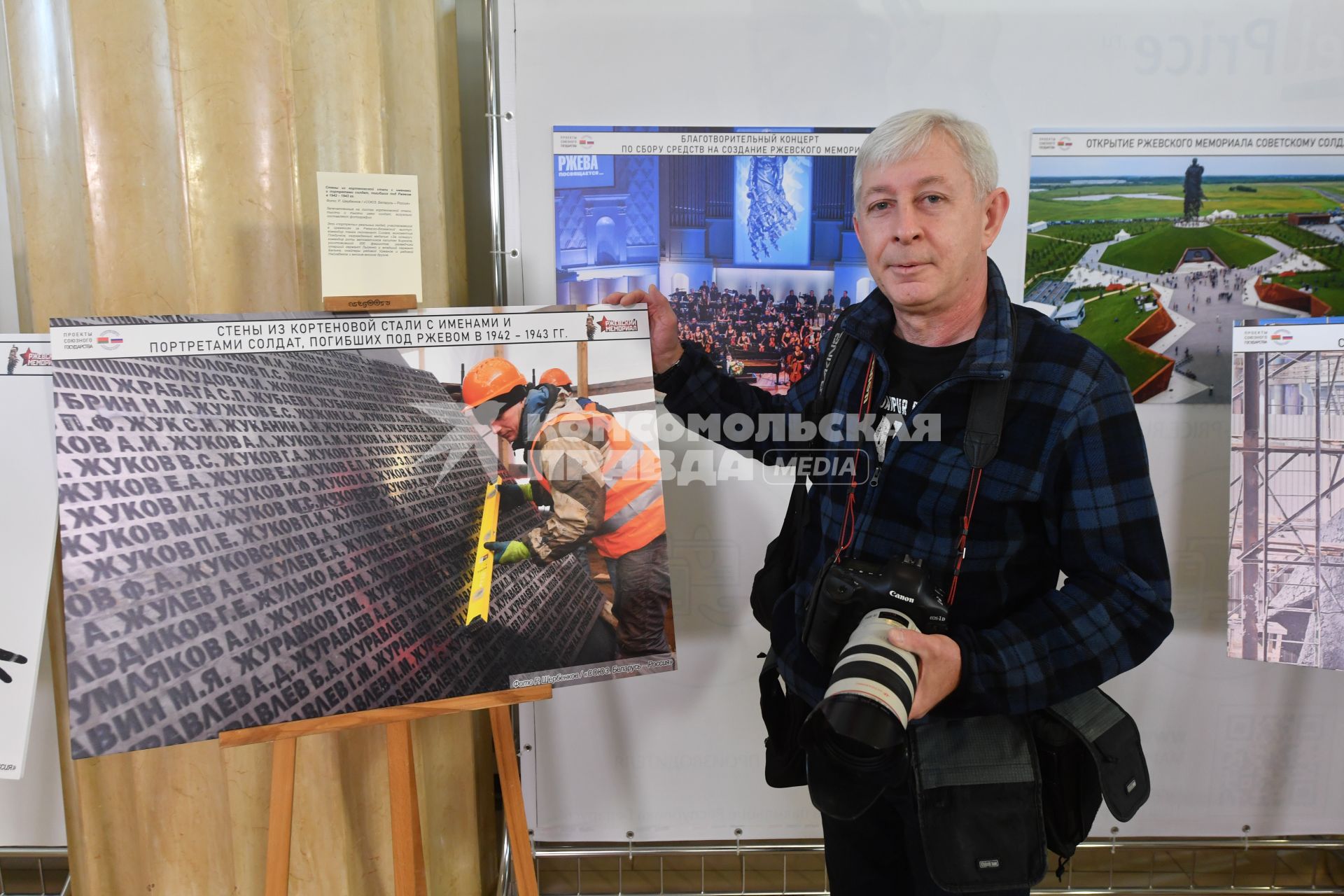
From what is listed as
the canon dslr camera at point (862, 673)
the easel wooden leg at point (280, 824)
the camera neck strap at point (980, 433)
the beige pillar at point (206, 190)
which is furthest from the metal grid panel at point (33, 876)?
the camera neck strap at point (980, 433)

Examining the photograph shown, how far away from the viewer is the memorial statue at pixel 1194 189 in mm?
1868

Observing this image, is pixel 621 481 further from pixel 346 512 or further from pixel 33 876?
pixel 33 876

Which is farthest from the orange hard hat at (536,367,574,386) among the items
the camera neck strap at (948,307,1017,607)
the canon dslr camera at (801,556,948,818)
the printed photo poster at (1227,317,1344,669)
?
the printed photo poster at (1227,317,1344,669)

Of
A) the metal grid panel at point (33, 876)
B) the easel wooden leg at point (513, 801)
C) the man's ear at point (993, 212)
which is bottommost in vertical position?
the metal grid panel at point (33, 876)

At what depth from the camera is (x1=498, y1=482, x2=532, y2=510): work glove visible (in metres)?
1.37

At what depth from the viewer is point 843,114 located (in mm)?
1845

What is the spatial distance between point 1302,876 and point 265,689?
9.00 feet

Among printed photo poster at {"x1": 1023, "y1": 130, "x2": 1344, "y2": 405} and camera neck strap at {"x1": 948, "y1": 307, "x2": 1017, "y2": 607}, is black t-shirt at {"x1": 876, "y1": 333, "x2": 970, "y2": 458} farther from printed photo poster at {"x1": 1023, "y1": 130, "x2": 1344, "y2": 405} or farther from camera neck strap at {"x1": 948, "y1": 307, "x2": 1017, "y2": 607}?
printed photo poster at {"x1": 1023, "y1": 130, "x2": 1344, "y2": 405}

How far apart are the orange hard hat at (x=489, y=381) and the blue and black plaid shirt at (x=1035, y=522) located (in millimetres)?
622

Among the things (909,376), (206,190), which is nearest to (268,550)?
(206,190)

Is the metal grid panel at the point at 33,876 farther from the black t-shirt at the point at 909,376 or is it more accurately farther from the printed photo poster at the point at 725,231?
the black t-shirt at the point at 909,376

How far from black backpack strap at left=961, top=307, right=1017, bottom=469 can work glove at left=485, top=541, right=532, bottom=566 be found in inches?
29.0

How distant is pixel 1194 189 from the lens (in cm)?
188

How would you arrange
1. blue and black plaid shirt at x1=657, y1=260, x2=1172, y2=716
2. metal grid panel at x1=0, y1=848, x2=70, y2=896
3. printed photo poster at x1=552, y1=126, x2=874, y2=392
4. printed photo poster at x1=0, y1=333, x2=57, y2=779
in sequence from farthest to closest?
1. metal grid panel at x1=0, y1=848, x2=70, y2=896
2. printed photo poster at x1=552, y1=126, x2=874, y2=392
3. printed photo poster at x1=0, y1=333, x2=57, y2=779
4. blue and black plaid shirt at x1=657, y1=260, x2=1172, y2=716
